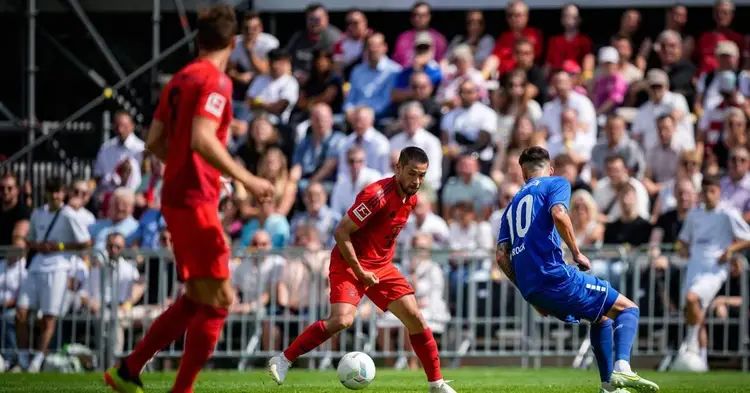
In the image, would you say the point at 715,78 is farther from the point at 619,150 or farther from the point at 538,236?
the point at 538,236

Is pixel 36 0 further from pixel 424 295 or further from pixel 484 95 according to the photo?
pixel 424 295

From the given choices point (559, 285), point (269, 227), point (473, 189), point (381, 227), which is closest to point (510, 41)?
point (473, 189)

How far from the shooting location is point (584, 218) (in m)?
16.1

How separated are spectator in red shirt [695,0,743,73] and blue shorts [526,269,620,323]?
9.85 m

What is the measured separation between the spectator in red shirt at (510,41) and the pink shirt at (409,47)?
757mm

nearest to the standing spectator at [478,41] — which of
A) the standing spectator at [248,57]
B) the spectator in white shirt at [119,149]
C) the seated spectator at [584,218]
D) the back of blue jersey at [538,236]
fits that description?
the standing spectator at [248,57]

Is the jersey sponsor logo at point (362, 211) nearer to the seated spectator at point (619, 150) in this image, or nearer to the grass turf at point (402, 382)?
the grass turf at point (402, 382)

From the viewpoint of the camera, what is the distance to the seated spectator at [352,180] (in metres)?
17.2

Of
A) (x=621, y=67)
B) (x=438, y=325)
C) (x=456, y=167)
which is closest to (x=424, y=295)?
(x=438, y=325)

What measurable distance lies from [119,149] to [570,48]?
691cm

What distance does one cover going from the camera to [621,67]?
1895 centimetres

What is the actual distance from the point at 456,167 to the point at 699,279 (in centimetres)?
374

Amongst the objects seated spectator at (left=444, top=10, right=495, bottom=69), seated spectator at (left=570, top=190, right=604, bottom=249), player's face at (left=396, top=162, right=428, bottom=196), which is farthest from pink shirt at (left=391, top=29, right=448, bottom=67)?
player's face at (left=396, top=162, right=428, bottom=196)

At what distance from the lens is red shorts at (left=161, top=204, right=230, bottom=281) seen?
7.81 m
